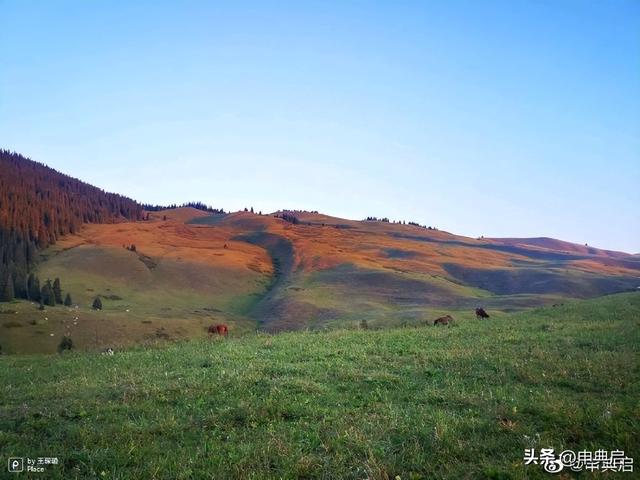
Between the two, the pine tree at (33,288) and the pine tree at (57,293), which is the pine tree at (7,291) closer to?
the pine tree at (33,288)

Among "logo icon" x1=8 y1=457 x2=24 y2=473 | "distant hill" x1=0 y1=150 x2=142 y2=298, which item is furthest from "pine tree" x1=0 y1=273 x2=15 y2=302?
"logo icon" x1=8 y1=457 x2=24 y2=473

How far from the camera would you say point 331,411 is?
10.2 metres

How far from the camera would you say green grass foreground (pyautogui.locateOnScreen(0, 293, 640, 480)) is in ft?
25.6

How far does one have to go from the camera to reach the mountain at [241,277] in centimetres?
5725

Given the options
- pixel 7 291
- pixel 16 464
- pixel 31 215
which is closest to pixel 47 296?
pixel 7 291

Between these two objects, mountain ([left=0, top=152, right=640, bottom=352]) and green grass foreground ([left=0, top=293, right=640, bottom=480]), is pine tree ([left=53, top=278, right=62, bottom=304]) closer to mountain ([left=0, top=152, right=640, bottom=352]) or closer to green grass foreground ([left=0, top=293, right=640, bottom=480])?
mountain ([left=0, top=152, right=640, bottom=352])

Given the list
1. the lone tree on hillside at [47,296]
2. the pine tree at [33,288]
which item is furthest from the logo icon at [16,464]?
the pine tree at [33,288]

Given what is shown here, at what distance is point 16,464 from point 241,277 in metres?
102

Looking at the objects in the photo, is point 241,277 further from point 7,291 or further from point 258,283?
point 7,291

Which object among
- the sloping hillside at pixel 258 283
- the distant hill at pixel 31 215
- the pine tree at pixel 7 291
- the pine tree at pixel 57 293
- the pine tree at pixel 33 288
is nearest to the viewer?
the sloping hillside at pixel 258 283

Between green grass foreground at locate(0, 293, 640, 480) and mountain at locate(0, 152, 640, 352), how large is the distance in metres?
17.9

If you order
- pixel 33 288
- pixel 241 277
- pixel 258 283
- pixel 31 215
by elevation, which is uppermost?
pixel 31 215

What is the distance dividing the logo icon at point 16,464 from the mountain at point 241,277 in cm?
2500

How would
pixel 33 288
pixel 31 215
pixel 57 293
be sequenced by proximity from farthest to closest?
pixel 31 215
pixel 33 288
pixel 57 293
